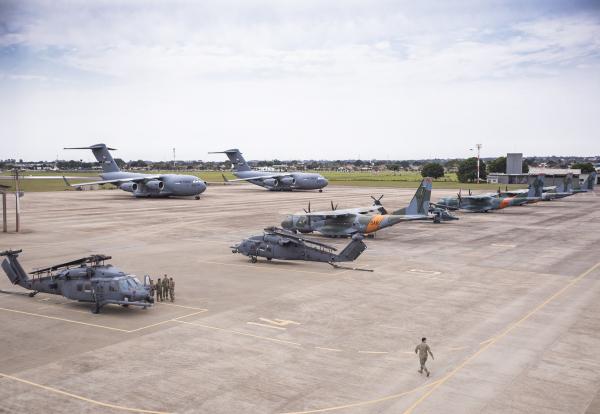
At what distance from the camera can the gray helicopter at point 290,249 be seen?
32250mm

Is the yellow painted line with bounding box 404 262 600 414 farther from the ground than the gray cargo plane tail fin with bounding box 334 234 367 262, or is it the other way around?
the gray cargo plane tail fin with bounding box 334 234 367 262

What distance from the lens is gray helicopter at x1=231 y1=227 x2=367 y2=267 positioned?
32.2m

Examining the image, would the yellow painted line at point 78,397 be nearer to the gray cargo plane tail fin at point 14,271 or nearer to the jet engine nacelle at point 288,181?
the gray cargo plane tail fin at point 14,271

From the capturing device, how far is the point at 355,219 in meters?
44.4

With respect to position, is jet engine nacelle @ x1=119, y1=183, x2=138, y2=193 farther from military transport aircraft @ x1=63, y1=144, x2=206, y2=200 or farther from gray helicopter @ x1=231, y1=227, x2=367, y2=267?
gray helicopter @ x1=231, y1=227, x2=367, y2=267

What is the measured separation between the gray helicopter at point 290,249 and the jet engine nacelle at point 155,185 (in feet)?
170


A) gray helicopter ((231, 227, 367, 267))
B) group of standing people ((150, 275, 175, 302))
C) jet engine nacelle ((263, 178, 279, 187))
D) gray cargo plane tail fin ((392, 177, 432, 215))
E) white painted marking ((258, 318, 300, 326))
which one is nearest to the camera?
white painted marking ((258, 318, 300, 326))

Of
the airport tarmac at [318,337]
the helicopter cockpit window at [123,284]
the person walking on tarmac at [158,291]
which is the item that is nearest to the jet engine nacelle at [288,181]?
the airport tarmac at [318,337]

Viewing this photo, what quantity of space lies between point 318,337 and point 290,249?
1356cm

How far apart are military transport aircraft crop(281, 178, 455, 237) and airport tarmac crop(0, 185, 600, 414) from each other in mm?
3940

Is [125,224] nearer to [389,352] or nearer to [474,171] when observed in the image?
[389,352]

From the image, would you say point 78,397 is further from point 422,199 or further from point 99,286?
point 422,199

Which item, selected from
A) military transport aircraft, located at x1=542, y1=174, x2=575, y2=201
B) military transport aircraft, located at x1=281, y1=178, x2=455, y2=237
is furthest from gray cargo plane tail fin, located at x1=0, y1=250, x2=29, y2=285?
military transport aircraft, located at x1=542, y1=174, x2=575, y2=201

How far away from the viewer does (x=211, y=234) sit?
1870 inches
